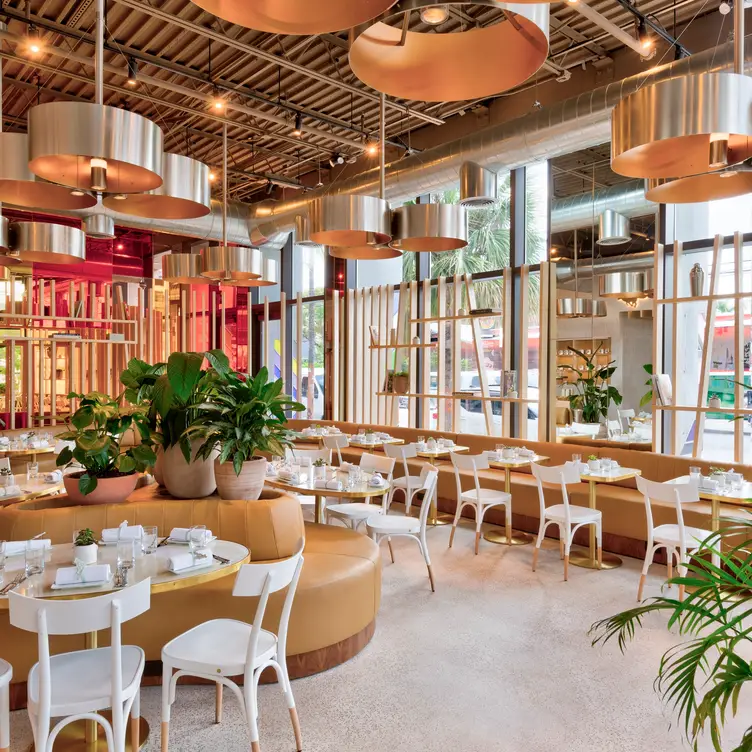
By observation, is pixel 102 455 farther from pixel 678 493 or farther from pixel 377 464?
pixel 678 493

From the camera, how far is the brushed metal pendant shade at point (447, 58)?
180cm

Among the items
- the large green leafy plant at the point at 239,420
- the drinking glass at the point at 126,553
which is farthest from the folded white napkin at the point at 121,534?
the large green leafy plant at the point at 239,420

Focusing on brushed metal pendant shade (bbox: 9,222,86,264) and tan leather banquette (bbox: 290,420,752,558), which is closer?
brushed metal pendant shade (bbox: 9,222,86,264)

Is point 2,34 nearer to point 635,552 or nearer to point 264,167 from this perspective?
point 264,167

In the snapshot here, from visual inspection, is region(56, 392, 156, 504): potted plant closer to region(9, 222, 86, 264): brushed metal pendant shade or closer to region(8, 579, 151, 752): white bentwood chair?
region(8, 579, 151, 752): white bentwood chair

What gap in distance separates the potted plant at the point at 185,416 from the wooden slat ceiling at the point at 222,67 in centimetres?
345

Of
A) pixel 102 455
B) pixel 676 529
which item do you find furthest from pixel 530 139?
pixel 102 455

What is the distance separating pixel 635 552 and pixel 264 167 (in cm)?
874

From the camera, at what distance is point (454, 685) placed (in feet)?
11.9

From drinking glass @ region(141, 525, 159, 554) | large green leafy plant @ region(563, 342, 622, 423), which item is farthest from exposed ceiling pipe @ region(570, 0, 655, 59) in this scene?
drinking glass @ region(141, 525, 159, 554)

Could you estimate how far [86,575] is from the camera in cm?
284

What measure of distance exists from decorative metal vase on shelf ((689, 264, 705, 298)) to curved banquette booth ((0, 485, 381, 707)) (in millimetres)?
4595

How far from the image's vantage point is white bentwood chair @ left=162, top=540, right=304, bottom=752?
2740 millimetres

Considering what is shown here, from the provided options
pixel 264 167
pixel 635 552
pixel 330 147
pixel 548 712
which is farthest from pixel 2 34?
pixel 635 552
